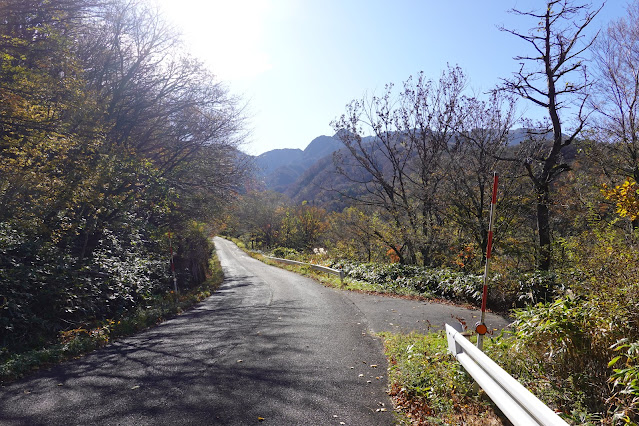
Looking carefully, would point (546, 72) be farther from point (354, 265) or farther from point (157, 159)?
point (157, 159)

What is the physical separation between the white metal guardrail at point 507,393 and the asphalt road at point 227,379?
1116 millimetres

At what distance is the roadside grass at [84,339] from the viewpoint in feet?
19.0

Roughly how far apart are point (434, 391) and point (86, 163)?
30.7 feet

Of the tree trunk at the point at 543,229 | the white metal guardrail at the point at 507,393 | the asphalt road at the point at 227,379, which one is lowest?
the asphalt road at the point at 227,379

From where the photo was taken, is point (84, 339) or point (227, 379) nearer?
point (227, 379)

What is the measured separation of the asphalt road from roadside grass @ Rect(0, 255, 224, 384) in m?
0.30

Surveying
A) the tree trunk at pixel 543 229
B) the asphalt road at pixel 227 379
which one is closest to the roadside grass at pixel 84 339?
the asphalt road at pixel 227 379

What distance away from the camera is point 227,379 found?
515 centimetres

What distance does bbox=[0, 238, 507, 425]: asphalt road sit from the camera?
4.11m

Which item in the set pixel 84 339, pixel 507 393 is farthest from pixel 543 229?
pixel 84 339

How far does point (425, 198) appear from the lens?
16.8 metres

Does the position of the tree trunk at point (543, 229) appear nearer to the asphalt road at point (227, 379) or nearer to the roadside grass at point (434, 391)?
A: the asphalt road at point (227, 379)

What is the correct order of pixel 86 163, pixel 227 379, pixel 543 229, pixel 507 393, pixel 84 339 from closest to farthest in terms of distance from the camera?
pixel 507 393, pixel 227 379, pixel 84 339, pixel 86 163, pixel 543 229

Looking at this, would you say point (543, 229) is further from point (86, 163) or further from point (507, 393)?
point (86, 163)
